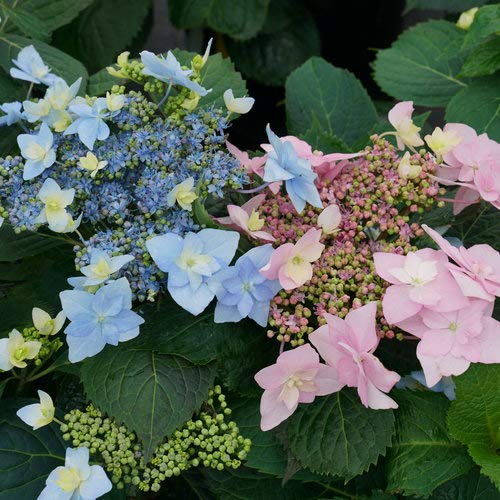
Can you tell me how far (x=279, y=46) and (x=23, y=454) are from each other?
1572 mm

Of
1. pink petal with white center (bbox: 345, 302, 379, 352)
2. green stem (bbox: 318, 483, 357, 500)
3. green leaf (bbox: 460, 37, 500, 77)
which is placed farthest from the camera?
green leaf (bbox: 460, 37, 500, 77)

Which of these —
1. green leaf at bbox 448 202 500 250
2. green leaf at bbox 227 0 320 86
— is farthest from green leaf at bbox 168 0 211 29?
green leaf at bbox 448 202 500 250

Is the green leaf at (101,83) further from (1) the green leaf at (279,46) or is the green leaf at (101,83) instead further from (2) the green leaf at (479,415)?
(1) the green leaf at (279,46)

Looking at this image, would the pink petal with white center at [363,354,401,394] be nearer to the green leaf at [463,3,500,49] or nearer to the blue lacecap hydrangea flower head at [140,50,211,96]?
the blue lacecap hydrangea flower head at [140,50,211,96]

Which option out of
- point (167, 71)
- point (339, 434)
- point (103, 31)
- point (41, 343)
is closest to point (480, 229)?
point (339, 434)

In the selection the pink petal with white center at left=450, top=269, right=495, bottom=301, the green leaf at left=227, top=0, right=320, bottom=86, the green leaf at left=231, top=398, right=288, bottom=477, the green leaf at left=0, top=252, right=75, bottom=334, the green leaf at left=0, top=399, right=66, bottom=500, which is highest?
the pink petal with white center at left=450, top=269, right=495, bottom=301

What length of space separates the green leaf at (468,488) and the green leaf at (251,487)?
145 mm

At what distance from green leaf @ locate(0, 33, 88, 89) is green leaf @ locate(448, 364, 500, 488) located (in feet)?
2.14

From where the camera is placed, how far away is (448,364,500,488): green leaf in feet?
2.66

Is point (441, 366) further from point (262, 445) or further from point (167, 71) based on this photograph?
point (167, 71)

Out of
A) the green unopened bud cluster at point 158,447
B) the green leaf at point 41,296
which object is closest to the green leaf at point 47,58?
the green leaf at point 41,296

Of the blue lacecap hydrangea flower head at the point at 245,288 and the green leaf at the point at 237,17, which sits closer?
the blue lacecap hydrangea flower head at the point at 245,288

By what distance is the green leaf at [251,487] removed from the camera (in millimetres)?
951

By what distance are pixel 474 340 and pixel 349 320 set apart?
127mm
